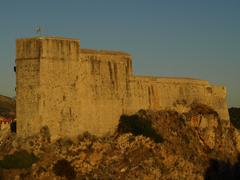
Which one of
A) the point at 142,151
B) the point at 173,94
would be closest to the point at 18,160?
the point at 142,151

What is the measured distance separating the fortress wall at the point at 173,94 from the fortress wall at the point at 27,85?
8.67 m

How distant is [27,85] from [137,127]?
8.98 metres

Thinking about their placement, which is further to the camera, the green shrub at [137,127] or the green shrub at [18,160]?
the green shrub at [137,127]

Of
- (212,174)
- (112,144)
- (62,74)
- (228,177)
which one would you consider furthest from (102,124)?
(228,177)

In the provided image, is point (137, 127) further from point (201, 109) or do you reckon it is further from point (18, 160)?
point (201, 109)

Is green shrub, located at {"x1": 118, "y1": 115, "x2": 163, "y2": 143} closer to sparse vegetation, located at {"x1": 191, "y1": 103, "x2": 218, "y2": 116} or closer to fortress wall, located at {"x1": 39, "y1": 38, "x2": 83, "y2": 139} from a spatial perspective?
fortress wall, located at {"x1": 39, "y1": 38, "x2": 83, "y2": 139}

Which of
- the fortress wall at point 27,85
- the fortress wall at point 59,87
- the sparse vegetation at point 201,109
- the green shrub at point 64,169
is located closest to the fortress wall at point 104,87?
the fortress wall at point 59,87

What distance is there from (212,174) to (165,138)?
5.27 metres

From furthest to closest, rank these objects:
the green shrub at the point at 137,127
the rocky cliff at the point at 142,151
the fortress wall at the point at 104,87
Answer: the green shrub at the point at 137,127
the fortress wall at the point at 104,87
the rocky cliff at the point at 142,151

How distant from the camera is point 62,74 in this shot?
4097cm

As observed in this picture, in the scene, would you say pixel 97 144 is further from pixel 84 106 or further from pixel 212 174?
pixel 212 174

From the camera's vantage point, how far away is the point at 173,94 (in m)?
51.0

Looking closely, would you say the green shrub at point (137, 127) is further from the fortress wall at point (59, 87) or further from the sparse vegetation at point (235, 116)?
the sparse vegetation at point (235, 116)

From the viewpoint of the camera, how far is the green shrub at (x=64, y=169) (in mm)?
37812
